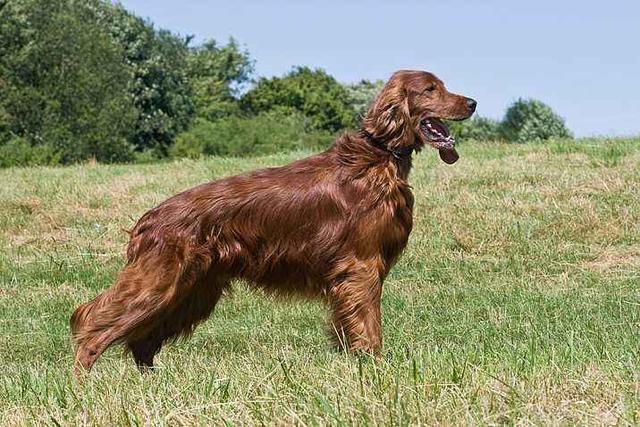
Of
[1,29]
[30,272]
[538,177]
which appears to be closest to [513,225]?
[538,177]

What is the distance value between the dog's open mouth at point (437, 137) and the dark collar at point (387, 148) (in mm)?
144

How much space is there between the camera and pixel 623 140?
57.8ft

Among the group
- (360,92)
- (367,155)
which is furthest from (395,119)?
(360,92)

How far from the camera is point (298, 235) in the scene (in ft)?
20.9

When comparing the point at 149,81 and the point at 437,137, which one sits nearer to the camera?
the point at 437,137

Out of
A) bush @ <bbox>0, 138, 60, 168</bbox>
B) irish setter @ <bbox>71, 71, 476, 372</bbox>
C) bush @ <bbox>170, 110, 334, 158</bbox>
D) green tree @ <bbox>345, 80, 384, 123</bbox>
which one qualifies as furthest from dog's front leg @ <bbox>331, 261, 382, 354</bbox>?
green tree @ <bbox>345, 80, 384, 123</bbox>

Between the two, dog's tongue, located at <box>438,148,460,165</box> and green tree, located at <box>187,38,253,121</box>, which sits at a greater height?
green tree, located at <box>187,38,253,121</box>

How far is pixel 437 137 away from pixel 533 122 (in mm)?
60148

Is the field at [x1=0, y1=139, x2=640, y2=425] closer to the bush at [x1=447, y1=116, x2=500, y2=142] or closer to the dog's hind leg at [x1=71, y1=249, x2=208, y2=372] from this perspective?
the dog's hind leg at [x1=71, y1=249, x2=208, y2=372]

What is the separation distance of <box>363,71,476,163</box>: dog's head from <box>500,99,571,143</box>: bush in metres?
56.0

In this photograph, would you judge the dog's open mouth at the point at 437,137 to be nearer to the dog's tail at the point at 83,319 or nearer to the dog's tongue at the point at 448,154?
the dog's tongue at the point at 448,154

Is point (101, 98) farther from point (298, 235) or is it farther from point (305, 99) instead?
point (298, 235)

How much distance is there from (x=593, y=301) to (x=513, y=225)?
11.6 ft

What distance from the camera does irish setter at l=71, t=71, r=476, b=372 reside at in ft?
20.2
